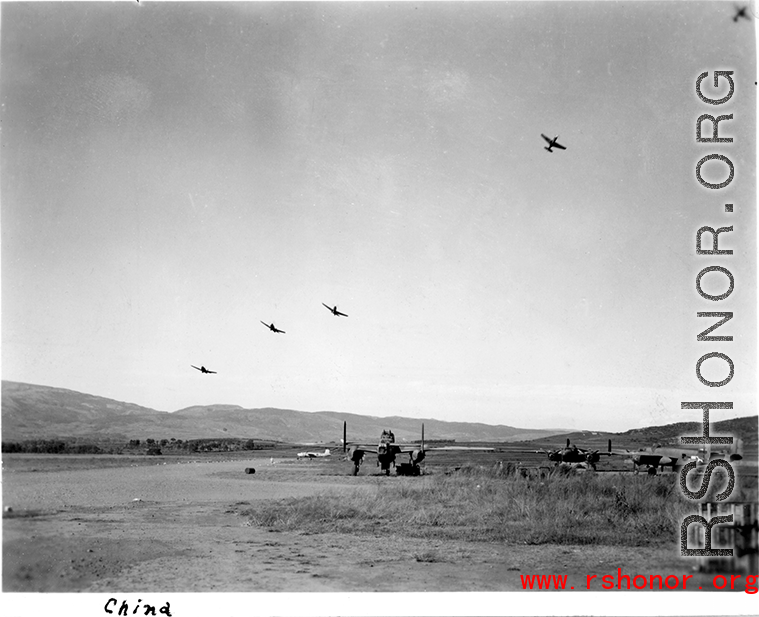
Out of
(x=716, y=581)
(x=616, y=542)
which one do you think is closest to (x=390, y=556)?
(x=616, y=542)

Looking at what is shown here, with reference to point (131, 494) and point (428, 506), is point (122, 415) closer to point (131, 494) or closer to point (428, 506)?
point (131, 494)

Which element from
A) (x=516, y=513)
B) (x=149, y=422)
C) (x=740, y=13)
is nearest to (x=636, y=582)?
(x=516, y=513)

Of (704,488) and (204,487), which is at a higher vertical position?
(704,488)

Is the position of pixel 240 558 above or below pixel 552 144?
below

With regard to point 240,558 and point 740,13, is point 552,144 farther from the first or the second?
point 240,558

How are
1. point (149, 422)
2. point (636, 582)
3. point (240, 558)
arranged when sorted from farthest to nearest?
1. point (149, 422)
2. point (240, 558)
3. point (636, 582)
